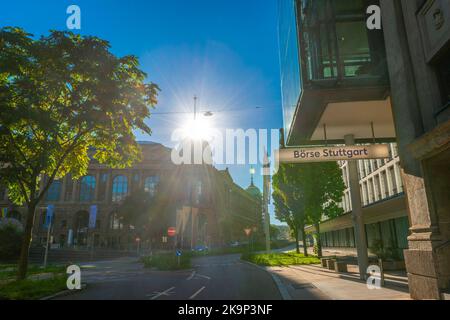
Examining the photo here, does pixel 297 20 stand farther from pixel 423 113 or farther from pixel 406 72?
pixel 423 113

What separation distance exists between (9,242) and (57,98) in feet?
89.2

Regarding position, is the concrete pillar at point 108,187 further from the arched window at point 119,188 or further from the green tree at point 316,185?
the green tree at point 316,185

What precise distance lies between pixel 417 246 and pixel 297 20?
997 centimetres

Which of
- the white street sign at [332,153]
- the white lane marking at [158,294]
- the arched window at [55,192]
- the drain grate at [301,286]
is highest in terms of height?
the arched window at [55,192]

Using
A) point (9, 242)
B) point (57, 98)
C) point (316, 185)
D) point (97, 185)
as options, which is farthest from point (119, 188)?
point (57, 98)

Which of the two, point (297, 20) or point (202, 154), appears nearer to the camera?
point (297, 20)

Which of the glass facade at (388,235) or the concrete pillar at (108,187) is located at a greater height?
the concrete pillar at (108,187)

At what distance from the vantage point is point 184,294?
1108 centimetres

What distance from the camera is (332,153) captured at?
32.2 feet

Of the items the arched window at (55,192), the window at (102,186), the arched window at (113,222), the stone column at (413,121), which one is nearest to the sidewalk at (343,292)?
the stone column at (413,121)

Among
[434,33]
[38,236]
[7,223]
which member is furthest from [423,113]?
[38,236]

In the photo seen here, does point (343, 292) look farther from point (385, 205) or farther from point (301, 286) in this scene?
point (385, 205)

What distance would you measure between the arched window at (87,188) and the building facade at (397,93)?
220 ft

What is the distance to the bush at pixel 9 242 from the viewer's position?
105ft
